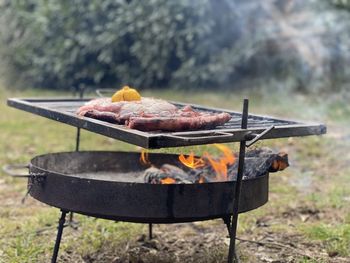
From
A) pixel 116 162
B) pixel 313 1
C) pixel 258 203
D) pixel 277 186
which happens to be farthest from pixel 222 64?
pixel 258 203

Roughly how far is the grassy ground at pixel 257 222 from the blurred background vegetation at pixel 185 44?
2.86 m

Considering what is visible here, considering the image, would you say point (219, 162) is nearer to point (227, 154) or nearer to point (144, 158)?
point (227, 154)

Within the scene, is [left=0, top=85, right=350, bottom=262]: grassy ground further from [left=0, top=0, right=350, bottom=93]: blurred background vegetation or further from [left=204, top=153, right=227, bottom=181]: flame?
[left=0, top=0, right=350, bottom=93]: blurred background vegetation

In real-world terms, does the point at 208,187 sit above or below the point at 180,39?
below

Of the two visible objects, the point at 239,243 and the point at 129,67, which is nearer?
the point at 239,243

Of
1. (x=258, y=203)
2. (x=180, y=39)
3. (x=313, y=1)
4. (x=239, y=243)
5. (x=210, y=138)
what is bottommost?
(x=239, y=243)

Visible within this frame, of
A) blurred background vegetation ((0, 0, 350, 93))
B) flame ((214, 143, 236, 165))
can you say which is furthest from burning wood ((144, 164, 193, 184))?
blurred background vegetation ((0, 0, 350, 93))

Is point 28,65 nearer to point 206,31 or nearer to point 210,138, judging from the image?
point 206,31

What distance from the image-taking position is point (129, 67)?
954 centimetres

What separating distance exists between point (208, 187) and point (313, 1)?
6887mm

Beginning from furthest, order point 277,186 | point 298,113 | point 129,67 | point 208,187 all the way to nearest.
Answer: point 129,67
point 298,113
point 277,186
point 208,187

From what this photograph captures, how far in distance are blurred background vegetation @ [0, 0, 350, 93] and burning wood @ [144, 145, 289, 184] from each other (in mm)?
5730

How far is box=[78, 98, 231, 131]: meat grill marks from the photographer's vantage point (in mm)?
2172

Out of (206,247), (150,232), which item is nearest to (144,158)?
(150,232)
